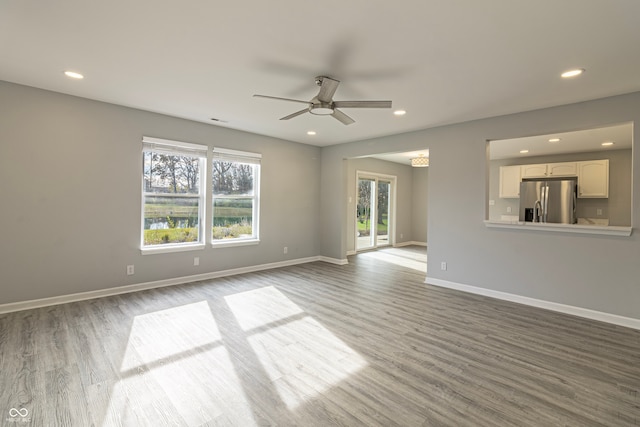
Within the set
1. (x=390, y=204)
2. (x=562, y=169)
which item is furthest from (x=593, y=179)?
(x=390, y=204)

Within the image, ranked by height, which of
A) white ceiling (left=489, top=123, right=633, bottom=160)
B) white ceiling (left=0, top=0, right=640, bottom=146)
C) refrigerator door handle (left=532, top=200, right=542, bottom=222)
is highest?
white ceiling (left=489, top=123, right=633, bottom=160)

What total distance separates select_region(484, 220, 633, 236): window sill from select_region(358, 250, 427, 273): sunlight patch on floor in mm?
2037

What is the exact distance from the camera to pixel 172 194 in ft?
15.2

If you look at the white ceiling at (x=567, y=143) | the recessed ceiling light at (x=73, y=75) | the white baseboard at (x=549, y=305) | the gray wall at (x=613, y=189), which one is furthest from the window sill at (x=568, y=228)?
the recessed ceiling light at (x=73, y=75)

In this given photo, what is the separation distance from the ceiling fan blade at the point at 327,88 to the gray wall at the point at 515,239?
8.79 ft

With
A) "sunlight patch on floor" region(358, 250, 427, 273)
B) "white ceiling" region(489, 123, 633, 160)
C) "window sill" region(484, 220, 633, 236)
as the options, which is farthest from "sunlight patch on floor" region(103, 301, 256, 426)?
"white ceiling" region(489, 123, 633, 160)

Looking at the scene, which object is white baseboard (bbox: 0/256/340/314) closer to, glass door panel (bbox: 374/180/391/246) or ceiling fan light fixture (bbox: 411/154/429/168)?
glass door panel (bbox: 374/180/391/246)

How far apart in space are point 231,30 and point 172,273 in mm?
3744

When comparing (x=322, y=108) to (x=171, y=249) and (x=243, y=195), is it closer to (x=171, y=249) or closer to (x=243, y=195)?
(x=243, y=195)

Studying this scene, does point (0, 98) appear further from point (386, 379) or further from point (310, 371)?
point (386, 379)

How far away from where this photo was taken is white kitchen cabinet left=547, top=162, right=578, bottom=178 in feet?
20.9

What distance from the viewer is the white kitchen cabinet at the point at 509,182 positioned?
707cm

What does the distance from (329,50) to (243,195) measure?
11.7 ft

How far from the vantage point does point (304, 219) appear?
21.5 ft
